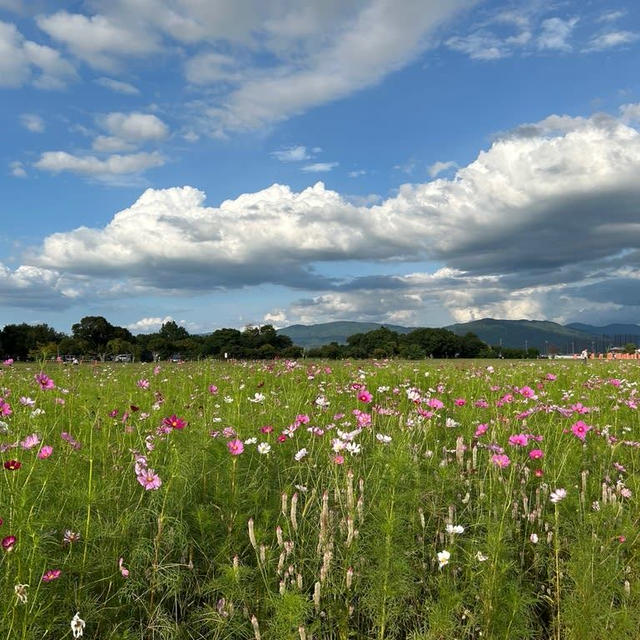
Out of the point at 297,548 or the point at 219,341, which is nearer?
the point at 297,548

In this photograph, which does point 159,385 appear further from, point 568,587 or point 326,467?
point 568,587

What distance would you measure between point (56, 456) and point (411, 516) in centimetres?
303

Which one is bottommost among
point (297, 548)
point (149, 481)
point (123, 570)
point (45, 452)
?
point (297, 548)

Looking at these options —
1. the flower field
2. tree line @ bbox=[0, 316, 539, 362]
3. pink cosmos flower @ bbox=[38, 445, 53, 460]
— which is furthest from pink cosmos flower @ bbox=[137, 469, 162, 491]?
tree line @ bbox=[0, 316, 539, 362]

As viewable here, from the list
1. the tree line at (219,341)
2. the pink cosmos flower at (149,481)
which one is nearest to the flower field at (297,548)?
the pink cosmos flower at (149,481)

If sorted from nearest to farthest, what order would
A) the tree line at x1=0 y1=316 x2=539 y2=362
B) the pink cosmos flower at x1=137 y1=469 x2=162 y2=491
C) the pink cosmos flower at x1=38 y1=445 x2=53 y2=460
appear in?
1. the pink cosmos flower at x1=137 y1=469 x2=162 y2=491
2. the pink cosmos flower at x1=38 y1=445 x2=53 y2=460
3. the tree line at x1=0 y1=316 x2=539 y2=362

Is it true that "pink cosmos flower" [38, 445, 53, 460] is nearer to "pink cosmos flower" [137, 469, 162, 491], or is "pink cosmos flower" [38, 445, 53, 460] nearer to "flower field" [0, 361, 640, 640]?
"flower field" [0, 361, 640, 640]

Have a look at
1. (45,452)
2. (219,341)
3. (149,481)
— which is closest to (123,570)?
(149,481)

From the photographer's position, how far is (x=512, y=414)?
685 centimetres

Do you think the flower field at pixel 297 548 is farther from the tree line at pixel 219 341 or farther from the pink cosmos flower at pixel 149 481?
the tree line at pixel 219 341

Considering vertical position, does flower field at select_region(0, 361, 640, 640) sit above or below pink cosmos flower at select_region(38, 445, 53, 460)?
below

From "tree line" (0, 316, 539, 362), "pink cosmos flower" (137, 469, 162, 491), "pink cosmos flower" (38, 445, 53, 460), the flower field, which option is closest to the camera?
the flower field

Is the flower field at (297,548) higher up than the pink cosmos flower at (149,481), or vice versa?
the pink cosmos flower at (149,481)

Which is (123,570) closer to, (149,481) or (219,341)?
(149,481)
